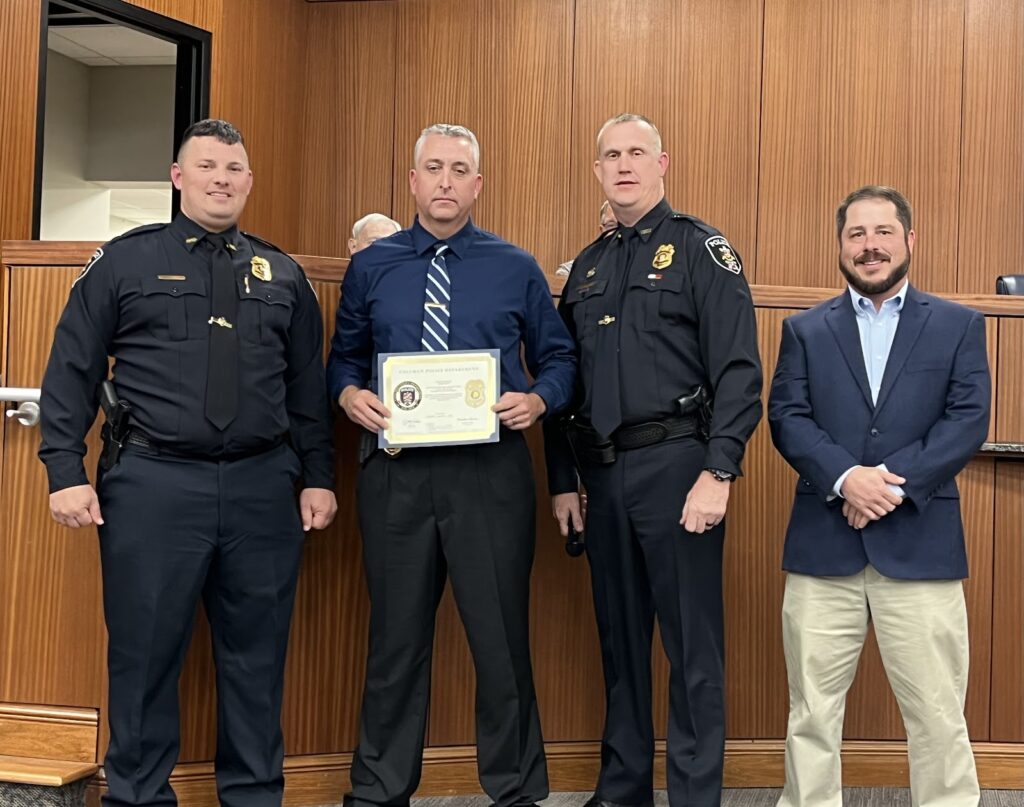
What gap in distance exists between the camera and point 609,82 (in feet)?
20.2

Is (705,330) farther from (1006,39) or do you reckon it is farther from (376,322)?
(1006,39)

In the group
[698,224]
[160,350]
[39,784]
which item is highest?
[698,224]

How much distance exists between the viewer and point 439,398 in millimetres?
2848

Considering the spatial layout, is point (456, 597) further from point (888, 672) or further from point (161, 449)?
point (888, 672)

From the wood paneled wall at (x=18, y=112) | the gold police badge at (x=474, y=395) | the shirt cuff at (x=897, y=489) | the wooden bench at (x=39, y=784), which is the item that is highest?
the wood paneled wall at (x=18, y=112)

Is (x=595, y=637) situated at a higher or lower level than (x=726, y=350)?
lower

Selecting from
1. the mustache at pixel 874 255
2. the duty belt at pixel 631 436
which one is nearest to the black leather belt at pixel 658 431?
the duty belt at pixel 631 436

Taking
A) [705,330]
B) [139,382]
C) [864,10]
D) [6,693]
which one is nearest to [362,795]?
[6,693]

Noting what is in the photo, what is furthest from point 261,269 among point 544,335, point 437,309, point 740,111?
point 740,111

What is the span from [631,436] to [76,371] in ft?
4.12

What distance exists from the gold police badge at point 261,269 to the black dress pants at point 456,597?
0.49m

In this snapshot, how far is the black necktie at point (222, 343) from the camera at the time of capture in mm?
2713

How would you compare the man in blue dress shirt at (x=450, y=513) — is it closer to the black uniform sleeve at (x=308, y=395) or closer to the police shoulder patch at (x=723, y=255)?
the black uniform sleeve at (x=308, y=395)

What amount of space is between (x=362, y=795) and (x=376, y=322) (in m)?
1.12
